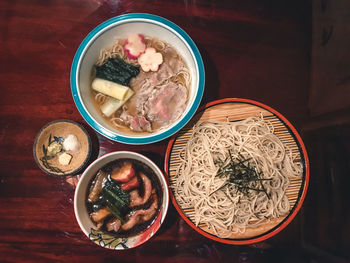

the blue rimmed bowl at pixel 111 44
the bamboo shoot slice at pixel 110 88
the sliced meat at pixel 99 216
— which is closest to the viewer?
the blue rimmed bowl at pixel 111 44

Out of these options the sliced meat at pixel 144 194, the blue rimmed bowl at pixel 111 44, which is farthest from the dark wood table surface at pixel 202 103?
the blue rimmed bowl at pixel 111 44

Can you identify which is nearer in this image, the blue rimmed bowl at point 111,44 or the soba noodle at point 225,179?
the blue rimmed bowl at point 111,44

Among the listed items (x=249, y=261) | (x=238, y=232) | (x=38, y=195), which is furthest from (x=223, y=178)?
(x=38, y=195)

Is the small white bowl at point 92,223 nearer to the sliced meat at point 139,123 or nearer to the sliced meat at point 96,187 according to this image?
the sliced meat at point 96,187

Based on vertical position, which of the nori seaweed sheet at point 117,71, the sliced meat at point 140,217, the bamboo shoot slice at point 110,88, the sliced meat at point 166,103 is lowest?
the sliced meat at point 140,217

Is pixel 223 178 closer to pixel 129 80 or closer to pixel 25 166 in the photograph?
pixel 129 80

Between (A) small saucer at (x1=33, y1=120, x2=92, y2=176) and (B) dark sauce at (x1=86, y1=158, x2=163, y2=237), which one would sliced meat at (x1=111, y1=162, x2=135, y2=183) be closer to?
(B) dark sauce at (x1=86, y1=158, x2=163, y2=237)

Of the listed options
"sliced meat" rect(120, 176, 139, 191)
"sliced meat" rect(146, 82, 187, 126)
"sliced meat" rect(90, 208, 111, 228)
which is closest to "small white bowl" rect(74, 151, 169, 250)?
"sliced meat" rect(90, 208, 111, 228)
